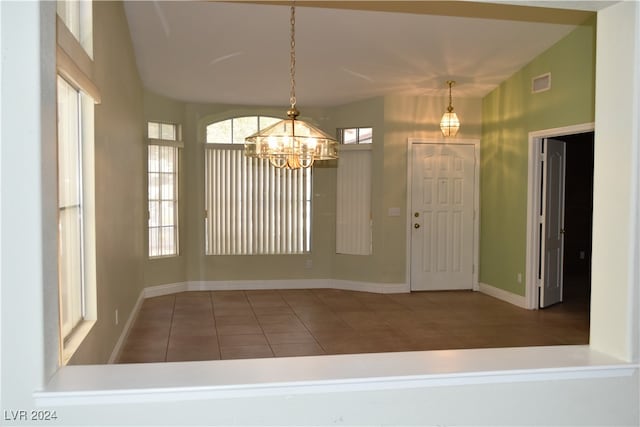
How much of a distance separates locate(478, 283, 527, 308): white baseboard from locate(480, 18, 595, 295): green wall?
6 cm

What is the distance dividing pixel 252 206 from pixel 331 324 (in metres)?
2.67

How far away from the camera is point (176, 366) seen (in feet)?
7.45

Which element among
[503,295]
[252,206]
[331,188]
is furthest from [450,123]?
[252,206]

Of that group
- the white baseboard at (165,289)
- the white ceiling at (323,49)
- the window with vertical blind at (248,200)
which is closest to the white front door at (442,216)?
the white ceiling at (323,49)

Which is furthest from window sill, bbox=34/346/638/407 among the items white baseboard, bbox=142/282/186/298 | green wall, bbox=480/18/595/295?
white baseboard, bbox=142/282/186/298

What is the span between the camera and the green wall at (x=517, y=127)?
5.95 m

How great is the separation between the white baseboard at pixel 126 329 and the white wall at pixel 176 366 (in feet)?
8.21

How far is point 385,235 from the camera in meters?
7.84

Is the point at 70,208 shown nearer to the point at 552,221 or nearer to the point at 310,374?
the point at 310,374

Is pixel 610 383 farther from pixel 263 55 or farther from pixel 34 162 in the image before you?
pixel 263 55

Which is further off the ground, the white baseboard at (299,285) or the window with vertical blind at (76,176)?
the window with vertical blind at (76,176)

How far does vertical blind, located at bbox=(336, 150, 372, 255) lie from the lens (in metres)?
8.04

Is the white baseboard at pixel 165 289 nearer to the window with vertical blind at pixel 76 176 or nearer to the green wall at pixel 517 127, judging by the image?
the window with vertical blind at pixel 76 176

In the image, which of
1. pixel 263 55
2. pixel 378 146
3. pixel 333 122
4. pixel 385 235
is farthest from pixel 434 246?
pixel 263 55
